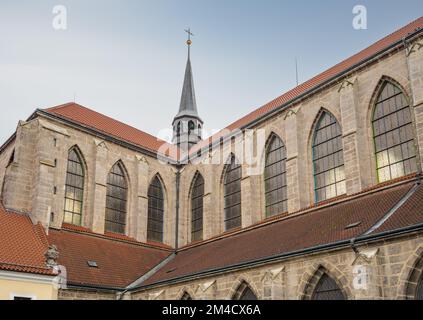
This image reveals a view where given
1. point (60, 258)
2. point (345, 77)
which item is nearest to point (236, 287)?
point (60, 258)

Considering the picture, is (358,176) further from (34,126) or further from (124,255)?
(34,126)

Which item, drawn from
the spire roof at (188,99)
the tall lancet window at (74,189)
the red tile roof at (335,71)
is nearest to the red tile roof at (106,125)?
the tall lancet window at (74,189)

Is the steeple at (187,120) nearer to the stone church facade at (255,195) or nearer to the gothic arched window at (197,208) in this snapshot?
the stone church facade at (255,195)

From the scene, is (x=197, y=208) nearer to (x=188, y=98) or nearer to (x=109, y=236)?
(x=109, y=236)

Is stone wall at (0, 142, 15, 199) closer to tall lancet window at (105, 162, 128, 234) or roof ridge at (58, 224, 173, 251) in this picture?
roof ridge at (58, 224, 173, 251)

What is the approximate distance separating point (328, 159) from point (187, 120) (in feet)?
70.5

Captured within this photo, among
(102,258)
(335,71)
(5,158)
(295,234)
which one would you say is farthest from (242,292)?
(5,158)

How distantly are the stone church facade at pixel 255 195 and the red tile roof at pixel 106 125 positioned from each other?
13 cm

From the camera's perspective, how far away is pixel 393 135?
2192 centimetres

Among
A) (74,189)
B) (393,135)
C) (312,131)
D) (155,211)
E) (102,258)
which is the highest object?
(312,131)

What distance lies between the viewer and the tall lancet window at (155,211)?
31458mm

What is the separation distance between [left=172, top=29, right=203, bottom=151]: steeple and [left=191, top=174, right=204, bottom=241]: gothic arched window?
9.60 m

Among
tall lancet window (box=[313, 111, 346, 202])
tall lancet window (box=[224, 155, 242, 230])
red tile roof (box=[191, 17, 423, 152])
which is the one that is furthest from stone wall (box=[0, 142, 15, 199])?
tall lancet window (box=[313, 111, 346, 202])

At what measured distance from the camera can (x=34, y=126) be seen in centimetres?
2766
